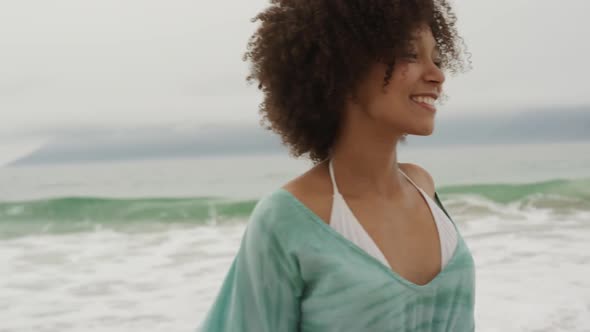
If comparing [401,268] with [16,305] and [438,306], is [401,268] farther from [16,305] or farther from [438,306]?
[16,305]

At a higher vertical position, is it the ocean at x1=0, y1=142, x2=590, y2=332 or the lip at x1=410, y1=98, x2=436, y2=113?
the lip at x1=410, y1=98, x2=436, y2=113

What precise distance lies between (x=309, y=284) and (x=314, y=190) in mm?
142

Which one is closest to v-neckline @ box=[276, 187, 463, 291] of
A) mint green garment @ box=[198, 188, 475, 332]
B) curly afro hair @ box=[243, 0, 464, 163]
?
mint green garment @ box=[198, 188, 475, 332]

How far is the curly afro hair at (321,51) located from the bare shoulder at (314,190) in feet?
0.24

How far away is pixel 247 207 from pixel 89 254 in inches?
78.4

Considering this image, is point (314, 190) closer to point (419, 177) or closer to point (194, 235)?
point (419, 177)

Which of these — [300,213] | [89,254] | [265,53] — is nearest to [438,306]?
[300,213]

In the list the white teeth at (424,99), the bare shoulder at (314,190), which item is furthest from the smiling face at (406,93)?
the bare shoulder at (314,190)

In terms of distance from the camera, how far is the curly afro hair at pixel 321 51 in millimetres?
998

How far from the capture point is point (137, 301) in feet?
12.5

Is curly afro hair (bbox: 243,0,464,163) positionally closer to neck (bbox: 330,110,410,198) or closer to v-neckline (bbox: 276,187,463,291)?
neck (bbox: 330,110,410,198)

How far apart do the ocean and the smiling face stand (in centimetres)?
24

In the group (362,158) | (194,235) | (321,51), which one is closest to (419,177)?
(362,158)

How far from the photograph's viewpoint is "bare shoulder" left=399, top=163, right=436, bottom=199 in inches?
48.4
